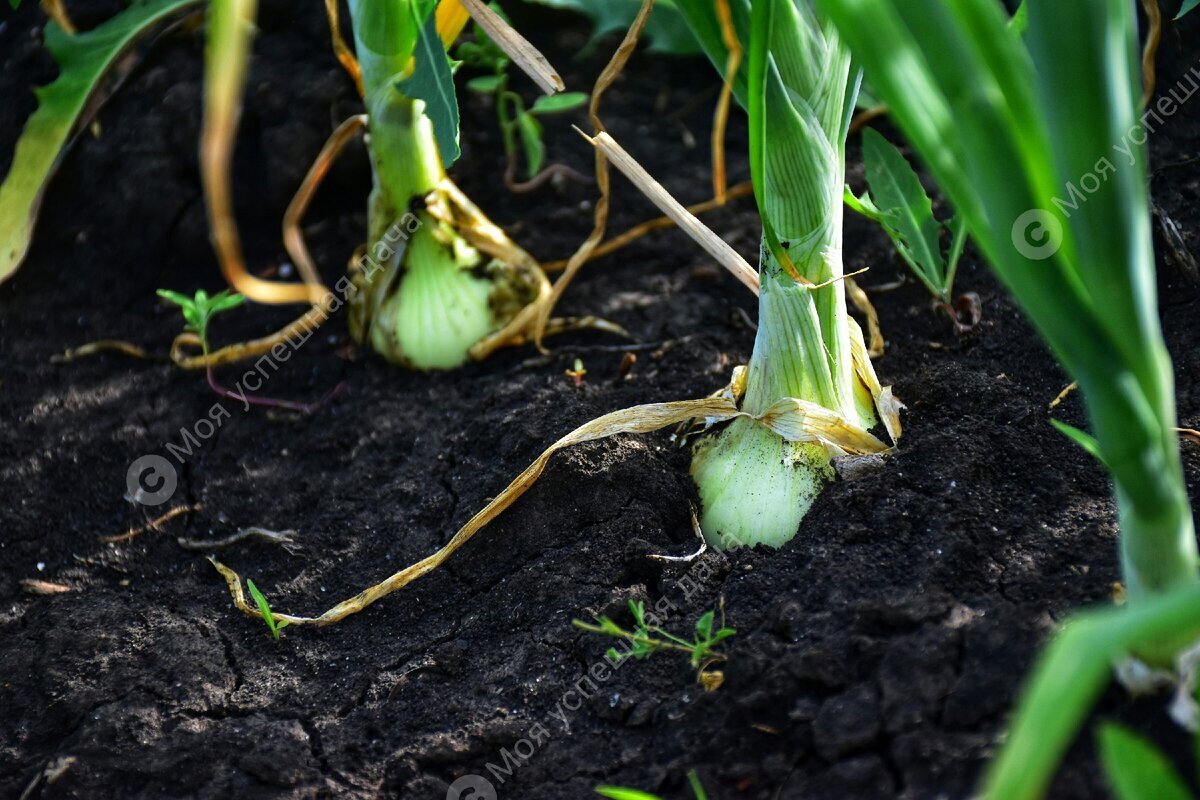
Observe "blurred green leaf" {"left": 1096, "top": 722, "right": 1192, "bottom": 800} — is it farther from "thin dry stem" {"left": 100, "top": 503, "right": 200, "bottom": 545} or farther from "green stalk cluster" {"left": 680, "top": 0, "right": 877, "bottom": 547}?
"thin dry stem" {"left": 100, "top": 503, "right": 200, "bottom": 545}

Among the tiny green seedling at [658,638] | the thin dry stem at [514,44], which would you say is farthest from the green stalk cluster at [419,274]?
the tiny green seedling at [658,638]

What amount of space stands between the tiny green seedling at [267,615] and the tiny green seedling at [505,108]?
853 millimetres

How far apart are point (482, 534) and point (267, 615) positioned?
26 cm

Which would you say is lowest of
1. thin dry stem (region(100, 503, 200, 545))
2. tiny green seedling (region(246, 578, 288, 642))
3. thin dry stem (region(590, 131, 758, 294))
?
thin dry stem (region(100, 503, 200, 545))

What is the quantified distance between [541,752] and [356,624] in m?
0.32

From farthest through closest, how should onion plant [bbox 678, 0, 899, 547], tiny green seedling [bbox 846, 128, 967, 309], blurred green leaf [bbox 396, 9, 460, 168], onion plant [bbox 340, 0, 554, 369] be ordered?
onion plant [bbox 340, 0, 554, 369] < tiny green seedling [bbox 846, 128, 967, 309] < blurred green leaf [bbox 396, 9, 460, 168] < onion plant [bbox 678, 0, 899, 547]

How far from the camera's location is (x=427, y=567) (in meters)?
1.22

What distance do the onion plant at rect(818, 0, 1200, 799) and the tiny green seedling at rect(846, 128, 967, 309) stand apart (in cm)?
69

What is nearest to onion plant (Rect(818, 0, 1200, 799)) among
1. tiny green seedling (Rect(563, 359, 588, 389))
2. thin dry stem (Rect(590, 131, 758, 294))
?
thin dry stem (Rect(590, 131, 758, 294))

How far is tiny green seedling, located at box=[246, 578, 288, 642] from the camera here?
3.92 ft

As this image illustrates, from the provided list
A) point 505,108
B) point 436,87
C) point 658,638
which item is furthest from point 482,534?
point 505,108

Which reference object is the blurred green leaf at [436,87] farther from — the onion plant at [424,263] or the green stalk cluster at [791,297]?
the green stalk cluster at [791,297]

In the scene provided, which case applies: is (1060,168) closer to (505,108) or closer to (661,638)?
(661,638)

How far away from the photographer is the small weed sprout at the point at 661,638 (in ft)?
3.34
